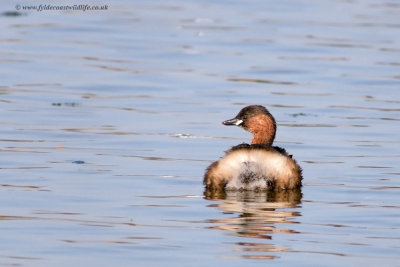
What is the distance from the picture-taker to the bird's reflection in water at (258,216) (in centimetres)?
818

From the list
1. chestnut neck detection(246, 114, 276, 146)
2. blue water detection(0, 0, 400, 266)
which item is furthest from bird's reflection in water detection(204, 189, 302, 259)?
chestnut neck detection(246, 114, 276, 146)

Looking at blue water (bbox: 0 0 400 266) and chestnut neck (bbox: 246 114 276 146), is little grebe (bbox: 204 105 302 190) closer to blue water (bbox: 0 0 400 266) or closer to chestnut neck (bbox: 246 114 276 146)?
blue water (bbox: 0 0 400 266)

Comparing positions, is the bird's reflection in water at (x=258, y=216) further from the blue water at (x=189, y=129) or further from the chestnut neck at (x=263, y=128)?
the chestnut neck at (x=263, y=128)

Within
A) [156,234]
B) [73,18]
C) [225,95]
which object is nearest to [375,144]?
[225,95]

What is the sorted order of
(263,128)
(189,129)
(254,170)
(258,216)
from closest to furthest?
Answer: (258,216) → (254,170) → (263,128) → (189,129)

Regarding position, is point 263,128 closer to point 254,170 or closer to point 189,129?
point 254,170

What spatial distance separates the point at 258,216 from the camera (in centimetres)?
920

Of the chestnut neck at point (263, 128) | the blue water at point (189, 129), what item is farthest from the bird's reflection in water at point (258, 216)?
the chestnut neck at point (263, 128)

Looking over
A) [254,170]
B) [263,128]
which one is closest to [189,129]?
[263,128]

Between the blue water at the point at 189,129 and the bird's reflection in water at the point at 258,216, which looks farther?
the blue water at the point at 189,129

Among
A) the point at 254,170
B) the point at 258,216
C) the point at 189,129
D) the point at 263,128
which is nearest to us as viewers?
the point at 258,216

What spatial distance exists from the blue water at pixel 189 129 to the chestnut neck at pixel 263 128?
557mm

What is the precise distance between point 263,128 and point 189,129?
2.69m

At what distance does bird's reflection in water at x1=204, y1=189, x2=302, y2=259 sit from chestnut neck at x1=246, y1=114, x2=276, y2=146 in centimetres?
77
